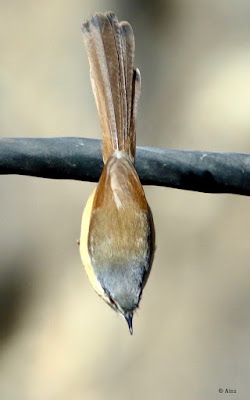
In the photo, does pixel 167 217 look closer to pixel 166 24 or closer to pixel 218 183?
pixel 166 24

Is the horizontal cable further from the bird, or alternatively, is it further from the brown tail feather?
the brown tail feather

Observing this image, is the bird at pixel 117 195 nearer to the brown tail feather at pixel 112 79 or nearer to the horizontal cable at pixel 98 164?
the brown tail feather at pixel 112 79

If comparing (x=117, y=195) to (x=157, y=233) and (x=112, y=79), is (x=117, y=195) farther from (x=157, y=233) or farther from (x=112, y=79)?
(x=157, y=233)

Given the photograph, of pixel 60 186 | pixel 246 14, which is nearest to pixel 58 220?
pixel 60 186

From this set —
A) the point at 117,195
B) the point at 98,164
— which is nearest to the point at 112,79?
the point at 117,195

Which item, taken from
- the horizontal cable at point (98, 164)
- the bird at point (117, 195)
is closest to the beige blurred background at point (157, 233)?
the bird at point (117, 195)

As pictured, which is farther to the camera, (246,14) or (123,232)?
(246,14)

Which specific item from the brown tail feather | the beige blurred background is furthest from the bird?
the beige blurred background
